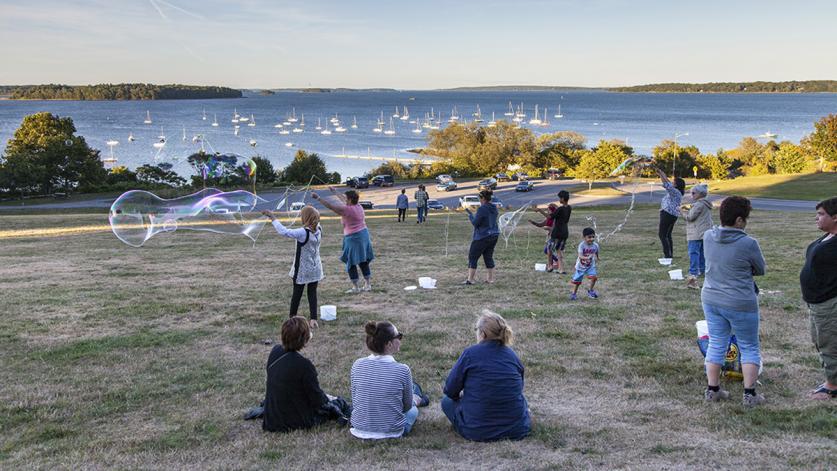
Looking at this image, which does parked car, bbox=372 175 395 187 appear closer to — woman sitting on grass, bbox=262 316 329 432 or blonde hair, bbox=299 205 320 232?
blonde hair, bbox=299 205 320 232

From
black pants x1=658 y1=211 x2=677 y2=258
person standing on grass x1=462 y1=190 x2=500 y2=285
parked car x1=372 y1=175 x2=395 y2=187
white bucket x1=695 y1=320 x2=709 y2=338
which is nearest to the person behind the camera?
white bucket x1=695 y1=320 x2=709 y2=338

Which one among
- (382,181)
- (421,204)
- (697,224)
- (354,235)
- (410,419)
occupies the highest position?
(697,224)

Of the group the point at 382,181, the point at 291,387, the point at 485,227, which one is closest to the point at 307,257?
the point at 291,387

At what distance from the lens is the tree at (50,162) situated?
180 feet

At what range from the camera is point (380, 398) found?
569 cm

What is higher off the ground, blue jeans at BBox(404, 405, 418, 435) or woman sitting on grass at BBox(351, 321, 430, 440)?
woman sitting on grass at BBox(351, 321, 430, 440)

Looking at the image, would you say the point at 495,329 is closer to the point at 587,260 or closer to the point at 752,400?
the point at 752,400

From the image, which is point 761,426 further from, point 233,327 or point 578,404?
point 233,327

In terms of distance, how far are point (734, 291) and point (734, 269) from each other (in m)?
0.21

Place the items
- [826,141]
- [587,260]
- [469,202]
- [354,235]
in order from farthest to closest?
[826,141], [469,202], [354,235], [587,260]

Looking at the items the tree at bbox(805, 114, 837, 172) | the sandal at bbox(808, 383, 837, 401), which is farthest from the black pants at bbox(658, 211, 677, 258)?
the tree at bbox(805, 114, 837, 172)

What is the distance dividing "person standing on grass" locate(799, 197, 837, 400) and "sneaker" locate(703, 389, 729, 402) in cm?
87

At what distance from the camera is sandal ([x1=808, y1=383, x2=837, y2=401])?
622 cm

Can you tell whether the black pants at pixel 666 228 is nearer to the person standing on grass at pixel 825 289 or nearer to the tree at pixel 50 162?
the person standing on grass at pixel 825 289
